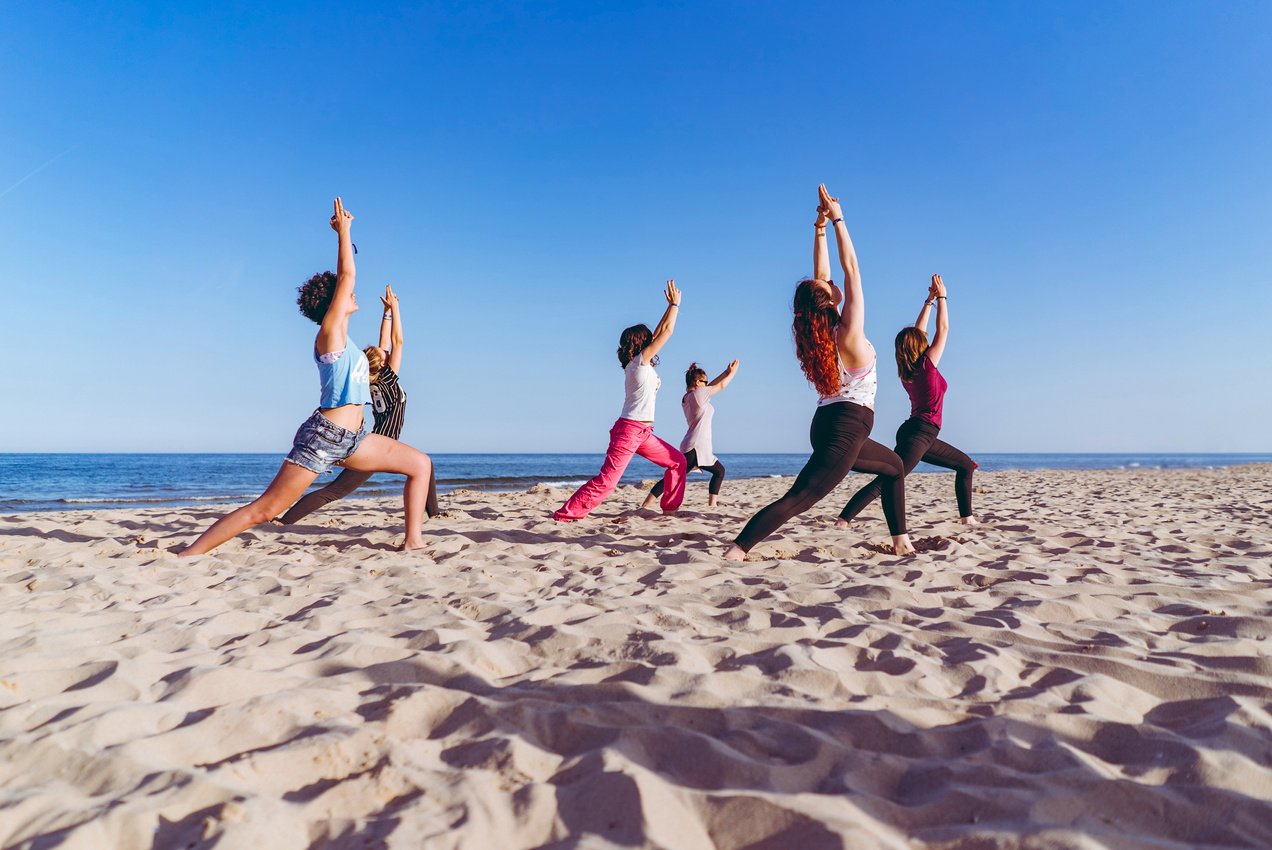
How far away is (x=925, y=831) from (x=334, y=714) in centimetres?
163

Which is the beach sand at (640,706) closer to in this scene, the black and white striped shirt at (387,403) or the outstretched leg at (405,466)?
the outstretched leg at (405,466)

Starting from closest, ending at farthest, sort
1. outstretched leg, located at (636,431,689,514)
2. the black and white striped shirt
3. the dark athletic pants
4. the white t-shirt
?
the dark athletic pants, the black and white striped shirt, outstretched leg, located at (636,431,689,514), the white t-shirt

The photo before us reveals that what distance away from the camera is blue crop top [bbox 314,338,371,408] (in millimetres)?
4520

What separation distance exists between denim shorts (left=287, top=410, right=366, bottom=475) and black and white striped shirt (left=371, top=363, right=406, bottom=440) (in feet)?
4.53

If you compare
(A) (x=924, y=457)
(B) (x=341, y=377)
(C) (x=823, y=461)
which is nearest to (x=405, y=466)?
(B) (x=341, y=377)

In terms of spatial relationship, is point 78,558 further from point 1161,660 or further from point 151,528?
point 1161,660

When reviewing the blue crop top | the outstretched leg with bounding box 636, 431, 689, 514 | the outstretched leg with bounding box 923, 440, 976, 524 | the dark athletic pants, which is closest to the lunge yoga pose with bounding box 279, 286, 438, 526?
Answer: the dark athletic pants

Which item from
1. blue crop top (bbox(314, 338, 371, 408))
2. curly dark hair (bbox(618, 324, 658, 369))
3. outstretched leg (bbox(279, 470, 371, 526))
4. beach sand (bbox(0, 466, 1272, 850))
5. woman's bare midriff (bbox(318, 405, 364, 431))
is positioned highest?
curly dark hair (bbox(618, 324, 658, 369))

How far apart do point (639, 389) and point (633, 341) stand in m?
0.43

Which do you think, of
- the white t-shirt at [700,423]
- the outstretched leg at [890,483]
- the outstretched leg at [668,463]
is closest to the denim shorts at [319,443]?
the outstretched leg at [668,463]

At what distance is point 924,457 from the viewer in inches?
240

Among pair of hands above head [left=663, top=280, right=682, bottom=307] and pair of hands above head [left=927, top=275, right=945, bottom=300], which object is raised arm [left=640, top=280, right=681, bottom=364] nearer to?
pair of hands above head [left=663, top=280, right=682, bottom=307]

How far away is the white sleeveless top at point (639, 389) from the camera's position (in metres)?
6.11

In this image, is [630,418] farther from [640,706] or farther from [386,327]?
[640,706]
